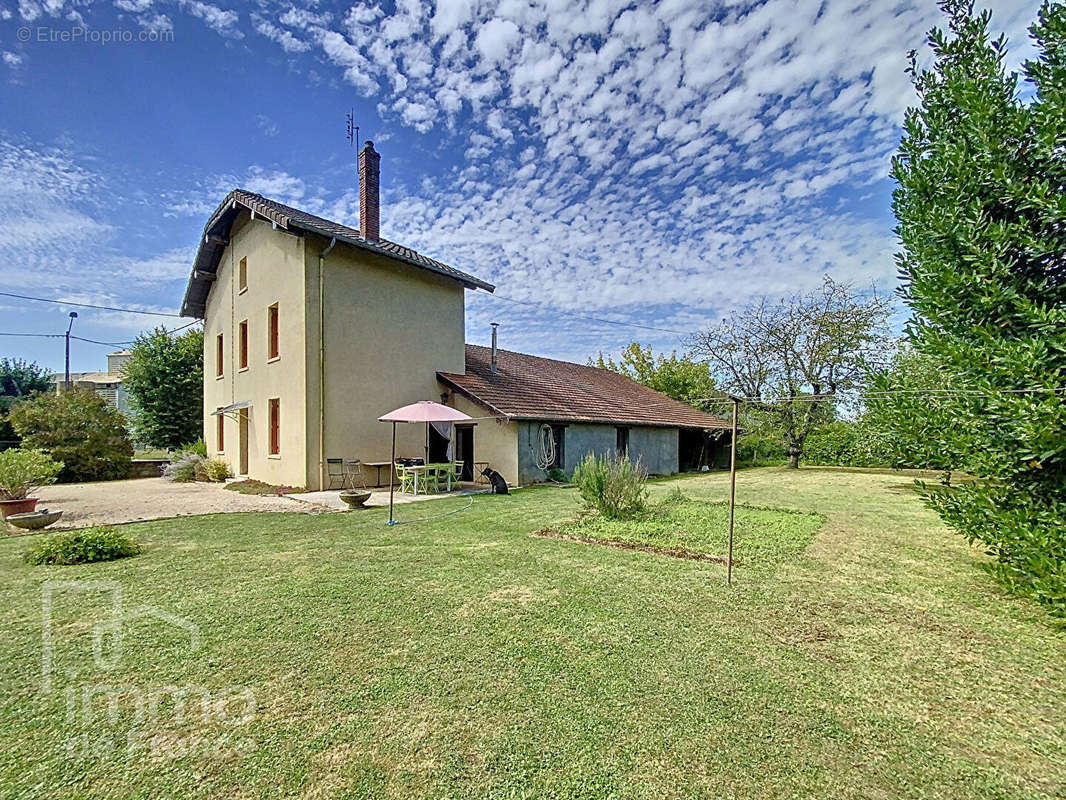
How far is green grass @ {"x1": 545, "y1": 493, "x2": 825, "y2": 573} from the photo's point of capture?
6.65 metres

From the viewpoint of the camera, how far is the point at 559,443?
54.1 ft

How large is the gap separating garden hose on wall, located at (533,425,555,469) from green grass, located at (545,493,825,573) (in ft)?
18.5

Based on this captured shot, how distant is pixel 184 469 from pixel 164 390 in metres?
8.48

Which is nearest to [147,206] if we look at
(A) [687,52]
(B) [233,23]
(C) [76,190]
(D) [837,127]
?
(C) [76,190]

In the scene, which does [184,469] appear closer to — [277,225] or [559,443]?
[277,225]

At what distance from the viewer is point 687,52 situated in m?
9.44

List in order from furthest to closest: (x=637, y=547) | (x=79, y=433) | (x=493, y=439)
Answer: (x=79, y=433) → (x=493, y=439) → (x=637, y=547)

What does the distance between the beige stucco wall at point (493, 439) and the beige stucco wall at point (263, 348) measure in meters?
4.55

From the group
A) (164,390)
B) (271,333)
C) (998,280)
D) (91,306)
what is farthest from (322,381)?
(91,306)

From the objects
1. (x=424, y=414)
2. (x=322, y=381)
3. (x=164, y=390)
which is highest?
(x=164, y=390)

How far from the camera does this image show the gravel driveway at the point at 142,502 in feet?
31.4

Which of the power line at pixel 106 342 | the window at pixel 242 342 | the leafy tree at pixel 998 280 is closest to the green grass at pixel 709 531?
the leafy tree at pixel 998 280

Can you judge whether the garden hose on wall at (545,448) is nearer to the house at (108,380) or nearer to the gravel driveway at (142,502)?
the gravel driveway at (142,502)

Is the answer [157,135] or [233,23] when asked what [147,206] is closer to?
[157,135]
